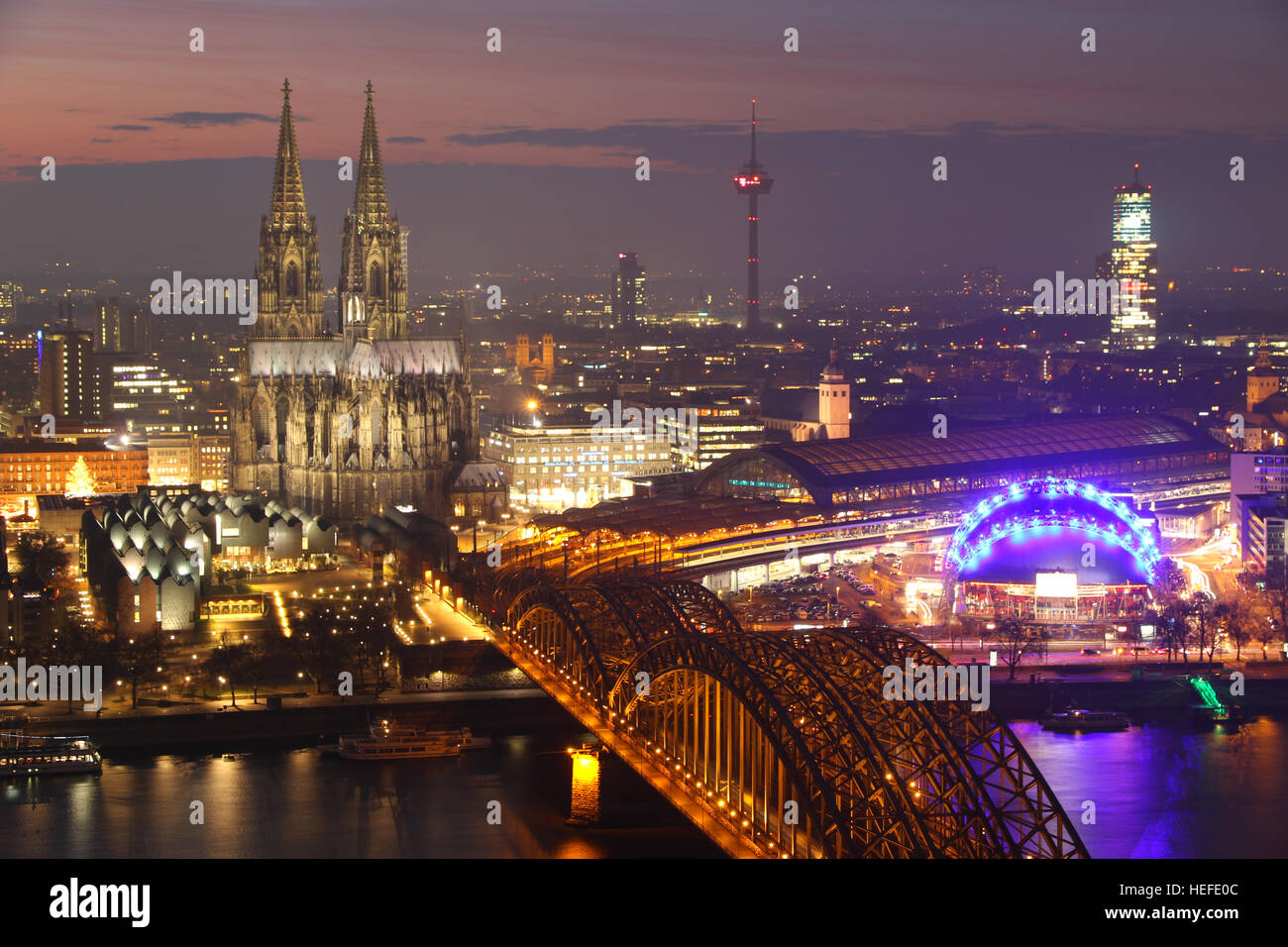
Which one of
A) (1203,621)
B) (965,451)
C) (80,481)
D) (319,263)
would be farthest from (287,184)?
(1203,621)

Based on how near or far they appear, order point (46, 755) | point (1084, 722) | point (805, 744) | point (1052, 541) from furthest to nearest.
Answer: point (1052, 541) < point (1084, 722) < point (46, 755) < point (805, 744)

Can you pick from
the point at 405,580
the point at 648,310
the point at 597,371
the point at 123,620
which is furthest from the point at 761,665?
the point at 648,310

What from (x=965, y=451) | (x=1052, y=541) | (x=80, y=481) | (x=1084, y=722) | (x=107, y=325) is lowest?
(x=1084, y=722)

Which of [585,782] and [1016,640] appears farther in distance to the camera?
[1016,640]

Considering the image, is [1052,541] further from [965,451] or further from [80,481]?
[80,481]

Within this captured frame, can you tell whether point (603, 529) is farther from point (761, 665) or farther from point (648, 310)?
point (648, 310)

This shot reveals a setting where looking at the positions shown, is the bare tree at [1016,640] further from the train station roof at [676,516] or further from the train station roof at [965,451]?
the train station roof at [965,451]

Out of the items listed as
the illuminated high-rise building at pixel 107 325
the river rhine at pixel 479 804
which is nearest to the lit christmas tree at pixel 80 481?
the river rhine at pixel 479 804

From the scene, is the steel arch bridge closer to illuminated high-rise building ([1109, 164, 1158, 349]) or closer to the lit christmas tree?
the lit christmas tree

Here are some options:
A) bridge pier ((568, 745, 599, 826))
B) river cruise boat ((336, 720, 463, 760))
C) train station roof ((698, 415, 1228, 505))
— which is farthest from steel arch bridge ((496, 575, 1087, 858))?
train station roof ((698, 415, 1228, 505))
